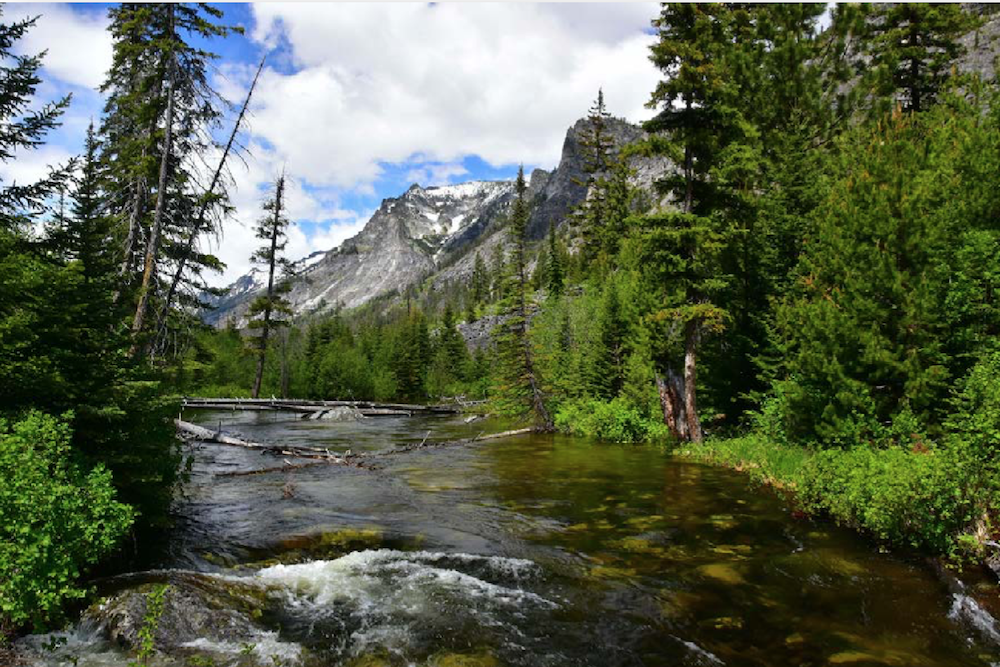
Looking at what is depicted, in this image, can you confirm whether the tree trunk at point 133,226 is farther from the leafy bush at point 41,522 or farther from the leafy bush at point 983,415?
the leafy bush at point 983,415

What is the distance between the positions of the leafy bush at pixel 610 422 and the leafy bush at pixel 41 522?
20651 mm

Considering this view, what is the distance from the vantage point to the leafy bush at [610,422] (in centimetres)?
2425

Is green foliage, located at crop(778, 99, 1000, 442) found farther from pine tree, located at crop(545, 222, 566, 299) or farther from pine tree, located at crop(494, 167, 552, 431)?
pine tree, located at crop(545, 222, 566, 299)

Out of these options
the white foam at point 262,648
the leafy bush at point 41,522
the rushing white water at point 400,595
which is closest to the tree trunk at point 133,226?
the leafy bush at point 41,522

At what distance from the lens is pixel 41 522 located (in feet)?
18.5

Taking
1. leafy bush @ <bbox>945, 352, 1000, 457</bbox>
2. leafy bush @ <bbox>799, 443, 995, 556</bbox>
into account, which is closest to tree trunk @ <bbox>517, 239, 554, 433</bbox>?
leafy bush @ <bbox>799, 443, 995, 556</bbox>

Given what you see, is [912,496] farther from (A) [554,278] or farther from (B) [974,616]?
(A) [554,278]

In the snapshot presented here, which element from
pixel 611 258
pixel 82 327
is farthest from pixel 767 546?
pixel 611 258

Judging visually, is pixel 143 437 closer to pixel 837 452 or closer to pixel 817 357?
pixel 837 452

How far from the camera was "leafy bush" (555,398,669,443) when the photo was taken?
79.6 ft

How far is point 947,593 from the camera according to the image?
7.19 meters

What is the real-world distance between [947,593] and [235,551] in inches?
425

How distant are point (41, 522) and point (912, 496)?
37.4 ft

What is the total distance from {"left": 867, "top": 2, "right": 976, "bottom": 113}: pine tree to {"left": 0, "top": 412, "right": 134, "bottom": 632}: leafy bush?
29370mm
